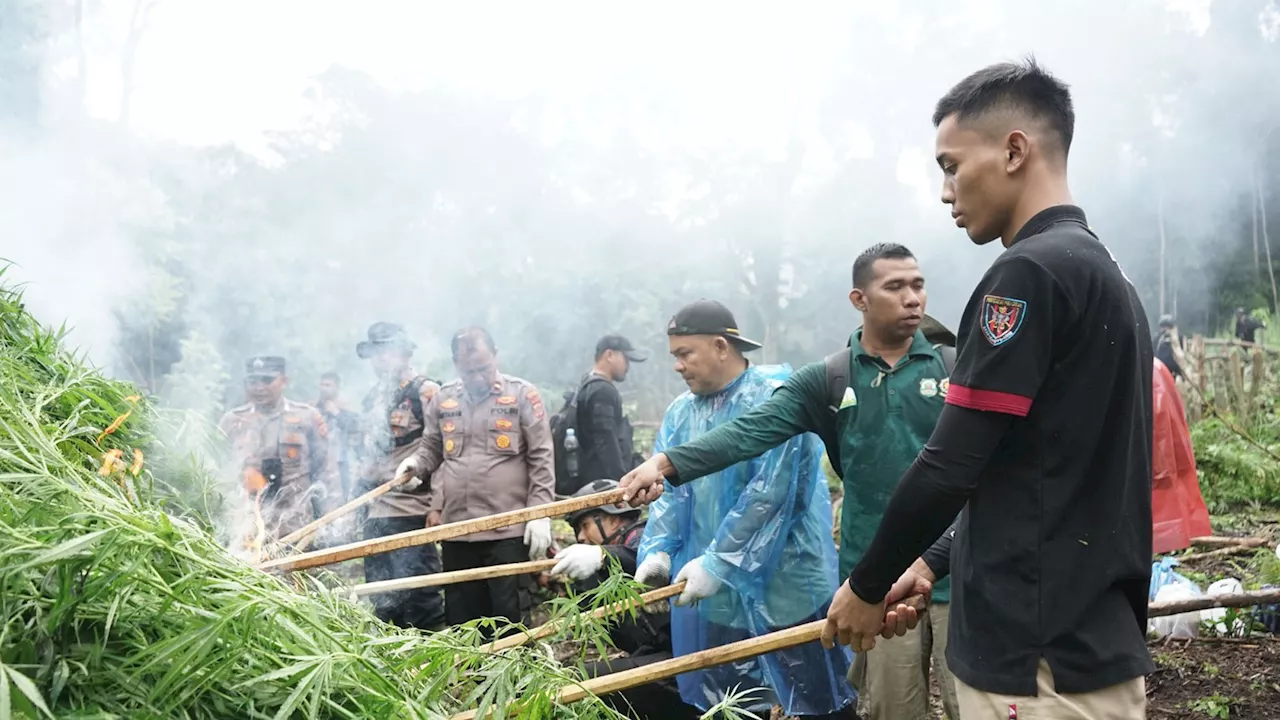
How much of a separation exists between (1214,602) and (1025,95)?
2.97 metres

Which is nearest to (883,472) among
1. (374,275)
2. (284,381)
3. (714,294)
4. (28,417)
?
(28,417)

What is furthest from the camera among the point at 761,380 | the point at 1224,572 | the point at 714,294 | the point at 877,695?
the point at 714,294

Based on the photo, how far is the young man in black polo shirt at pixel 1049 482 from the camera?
1.71 meters

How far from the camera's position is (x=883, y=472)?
10.6ft

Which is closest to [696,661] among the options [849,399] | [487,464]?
[849,399]

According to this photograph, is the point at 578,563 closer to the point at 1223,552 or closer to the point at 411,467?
the point at 411,467

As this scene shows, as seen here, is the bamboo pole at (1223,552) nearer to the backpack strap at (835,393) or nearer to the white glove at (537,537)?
the backpack strap at (835,393)

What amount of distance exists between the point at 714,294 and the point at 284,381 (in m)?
11.1

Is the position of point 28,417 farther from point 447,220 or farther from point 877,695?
point 447,220

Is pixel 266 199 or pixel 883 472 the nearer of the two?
pixel 883 472

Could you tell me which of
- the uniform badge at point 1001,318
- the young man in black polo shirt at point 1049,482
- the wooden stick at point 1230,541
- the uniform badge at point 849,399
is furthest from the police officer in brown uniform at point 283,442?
the wooden stick at point 1230,541

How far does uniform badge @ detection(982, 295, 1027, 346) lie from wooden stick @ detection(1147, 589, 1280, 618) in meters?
2.55

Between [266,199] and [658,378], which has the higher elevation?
[266,199]

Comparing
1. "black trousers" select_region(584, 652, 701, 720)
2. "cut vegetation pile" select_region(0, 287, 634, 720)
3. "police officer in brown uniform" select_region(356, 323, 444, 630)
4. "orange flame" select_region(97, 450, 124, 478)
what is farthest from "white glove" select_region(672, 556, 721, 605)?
"police officer in brown uniform" select_region(356, 323, 444, 630)
